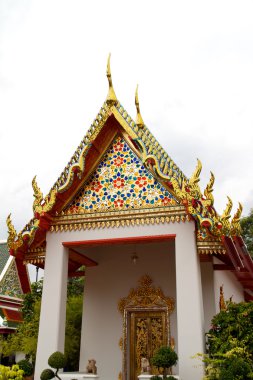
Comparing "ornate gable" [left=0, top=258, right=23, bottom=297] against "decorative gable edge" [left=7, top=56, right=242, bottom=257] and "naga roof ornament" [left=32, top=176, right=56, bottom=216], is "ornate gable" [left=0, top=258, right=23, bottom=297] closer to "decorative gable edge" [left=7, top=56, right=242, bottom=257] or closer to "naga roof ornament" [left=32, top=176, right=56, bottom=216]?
"decorative gable edge" [left=7, top=56, right=242, bottom=257]

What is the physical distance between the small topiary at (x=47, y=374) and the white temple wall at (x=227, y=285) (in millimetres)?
2663

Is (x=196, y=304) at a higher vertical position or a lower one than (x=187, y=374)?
higher

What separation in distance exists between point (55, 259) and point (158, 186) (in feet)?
6.42

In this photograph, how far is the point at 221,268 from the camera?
22.3 ft

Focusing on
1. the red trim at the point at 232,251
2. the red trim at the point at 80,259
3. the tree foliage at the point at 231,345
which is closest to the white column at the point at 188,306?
the tree foliage at the point at 231,345

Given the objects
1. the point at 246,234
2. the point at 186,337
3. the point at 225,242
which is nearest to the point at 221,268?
the point at 225,242

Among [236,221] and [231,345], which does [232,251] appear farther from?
[231,345]

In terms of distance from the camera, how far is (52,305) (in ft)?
21.0

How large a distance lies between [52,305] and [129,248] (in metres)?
2.41

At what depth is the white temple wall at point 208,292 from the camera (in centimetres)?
685

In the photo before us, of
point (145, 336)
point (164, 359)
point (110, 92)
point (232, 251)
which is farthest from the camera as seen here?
point (145, 336)

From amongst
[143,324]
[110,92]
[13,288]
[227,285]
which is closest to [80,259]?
[143,324]

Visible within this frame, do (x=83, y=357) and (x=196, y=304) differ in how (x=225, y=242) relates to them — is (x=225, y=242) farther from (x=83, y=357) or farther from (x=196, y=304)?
(x=83, y=357)

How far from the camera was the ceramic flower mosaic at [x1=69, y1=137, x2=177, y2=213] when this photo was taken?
6.45 m
